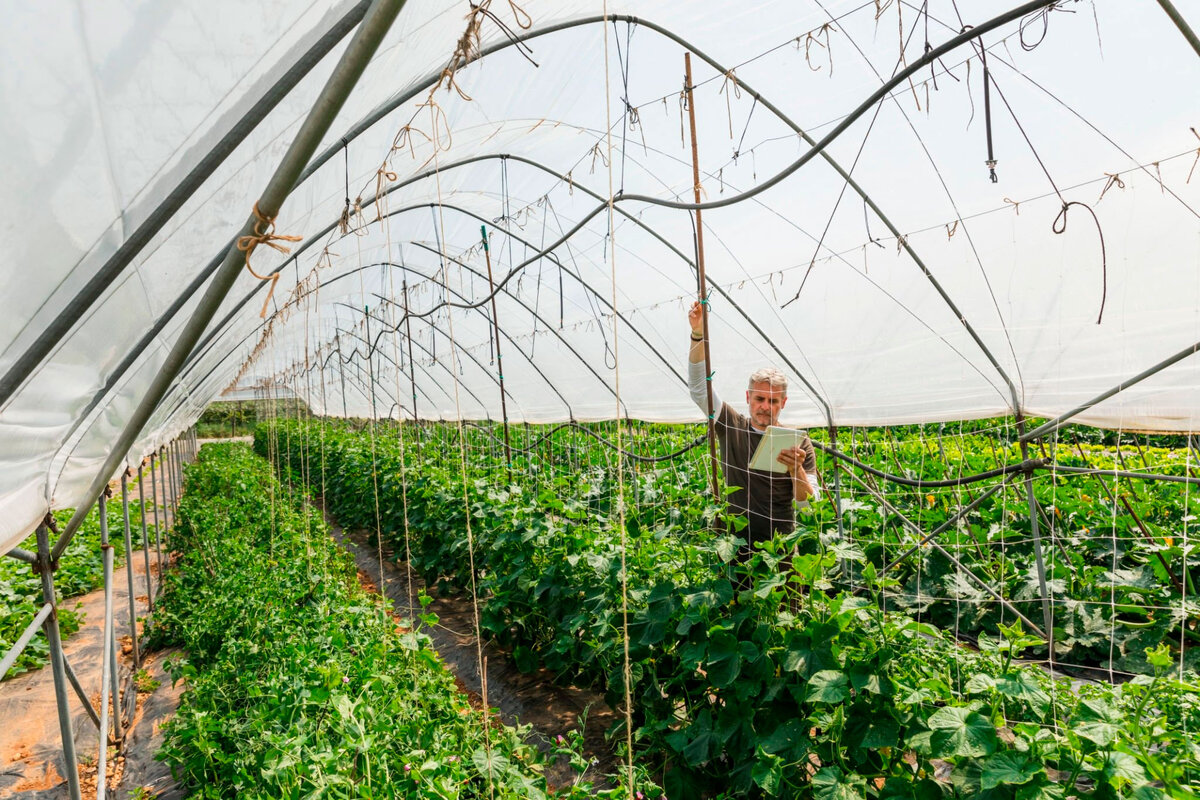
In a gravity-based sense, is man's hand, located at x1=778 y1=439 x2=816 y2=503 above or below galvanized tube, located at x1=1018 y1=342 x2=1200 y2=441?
below

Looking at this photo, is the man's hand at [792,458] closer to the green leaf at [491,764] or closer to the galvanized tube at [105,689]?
the green leaf at [491,764]

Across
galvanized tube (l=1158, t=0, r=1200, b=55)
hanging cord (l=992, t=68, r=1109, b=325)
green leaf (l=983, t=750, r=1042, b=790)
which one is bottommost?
green leaf (l=983, t=750, r=1042, b=790)

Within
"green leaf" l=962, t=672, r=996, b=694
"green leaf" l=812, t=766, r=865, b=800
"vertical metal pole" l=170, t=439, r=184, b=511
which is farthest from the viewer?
"vertical metal pole" l=170, t=439, r=184, b=511

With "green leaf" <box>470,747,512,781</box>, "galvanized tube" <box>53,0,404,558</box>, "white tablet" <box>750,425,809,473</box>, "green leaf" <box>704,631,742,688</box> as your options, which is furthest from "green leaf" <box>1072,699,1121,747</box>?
"galvanized tube" <box>53,0,404,558</box>

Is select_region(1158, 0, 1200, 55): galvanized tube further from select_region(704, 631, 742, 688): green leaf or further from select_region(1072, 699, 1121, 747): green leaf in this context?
select_region(704, 631, 742, 688): green leaf

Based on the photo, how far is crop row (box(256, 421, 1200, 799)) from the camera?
2.22m

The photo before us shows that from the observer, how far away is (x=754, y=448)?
4176mm

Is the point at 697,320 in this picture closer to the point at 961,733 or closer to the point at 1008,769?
the point at 961,733

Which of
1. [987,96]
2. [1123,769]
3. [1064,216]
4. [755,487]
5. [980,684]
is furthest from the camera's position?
[755,487]

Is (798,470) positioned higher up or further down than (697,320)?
further down

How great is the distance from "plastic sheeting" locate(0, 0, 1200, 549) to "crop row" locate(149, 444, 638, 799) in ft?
4.08

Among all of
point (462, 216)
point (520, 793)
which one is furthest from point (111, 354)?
point (462, 216)

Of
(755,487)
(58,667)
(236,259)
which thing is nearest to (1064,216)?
(755,487)

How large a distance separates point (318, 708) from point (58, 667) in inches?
69.9
